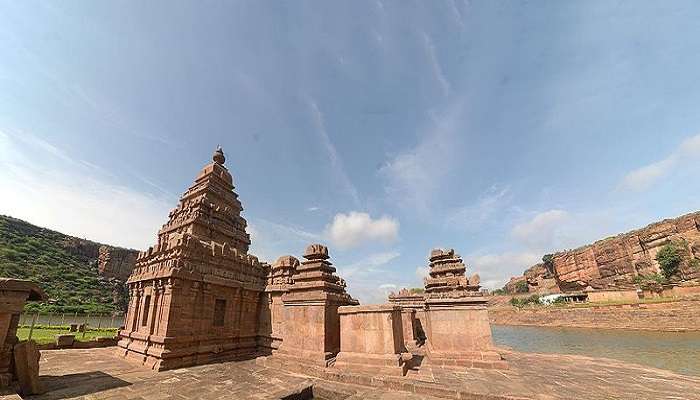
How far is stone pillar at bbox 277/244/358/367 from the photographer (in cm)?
816

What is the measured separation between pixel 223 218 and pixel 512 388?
13.8 metres

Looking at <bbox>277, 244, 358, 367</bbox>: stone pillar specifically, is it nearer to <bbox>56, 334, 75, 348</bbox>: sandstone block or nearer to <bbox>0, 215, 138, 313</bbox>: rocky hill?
<bbox>56, 334, 75, 348</bbox>: sandstone block

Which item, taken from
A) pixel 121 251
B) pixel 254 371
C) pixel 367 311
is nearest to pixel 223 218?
pixel 254 371

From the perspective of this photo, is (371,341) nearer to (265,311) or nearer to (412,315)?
(412,315)

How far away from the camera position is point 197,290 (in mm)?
11062

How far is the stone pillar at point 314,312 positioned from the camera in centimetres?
816

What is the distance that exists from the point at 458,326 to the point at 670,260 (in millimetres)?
72285

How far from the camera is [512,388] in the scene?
612 cm

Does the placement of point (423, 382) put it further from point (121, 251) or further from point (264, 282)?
point (121, 251)

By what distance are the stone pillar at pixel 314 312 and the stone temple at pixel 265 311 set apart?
0.03 m

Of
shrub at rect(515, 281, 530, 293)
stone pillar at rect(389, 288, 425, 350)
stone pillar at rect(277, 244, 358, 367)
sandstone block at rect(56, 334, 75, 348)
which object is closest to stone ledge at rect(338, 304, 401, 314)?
stone pillar at rect(277, 244, 358, 367)

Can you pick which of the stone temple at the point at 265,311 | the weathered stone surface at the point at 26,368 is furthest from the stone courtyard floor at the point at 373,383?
the stone temple at the point at 265,311

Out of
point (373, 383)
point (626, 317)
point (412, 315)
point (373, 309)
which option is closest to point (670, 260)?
point (626, 317)

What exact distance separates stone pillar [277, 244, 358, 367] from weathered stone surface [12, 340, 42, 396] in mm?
5447
